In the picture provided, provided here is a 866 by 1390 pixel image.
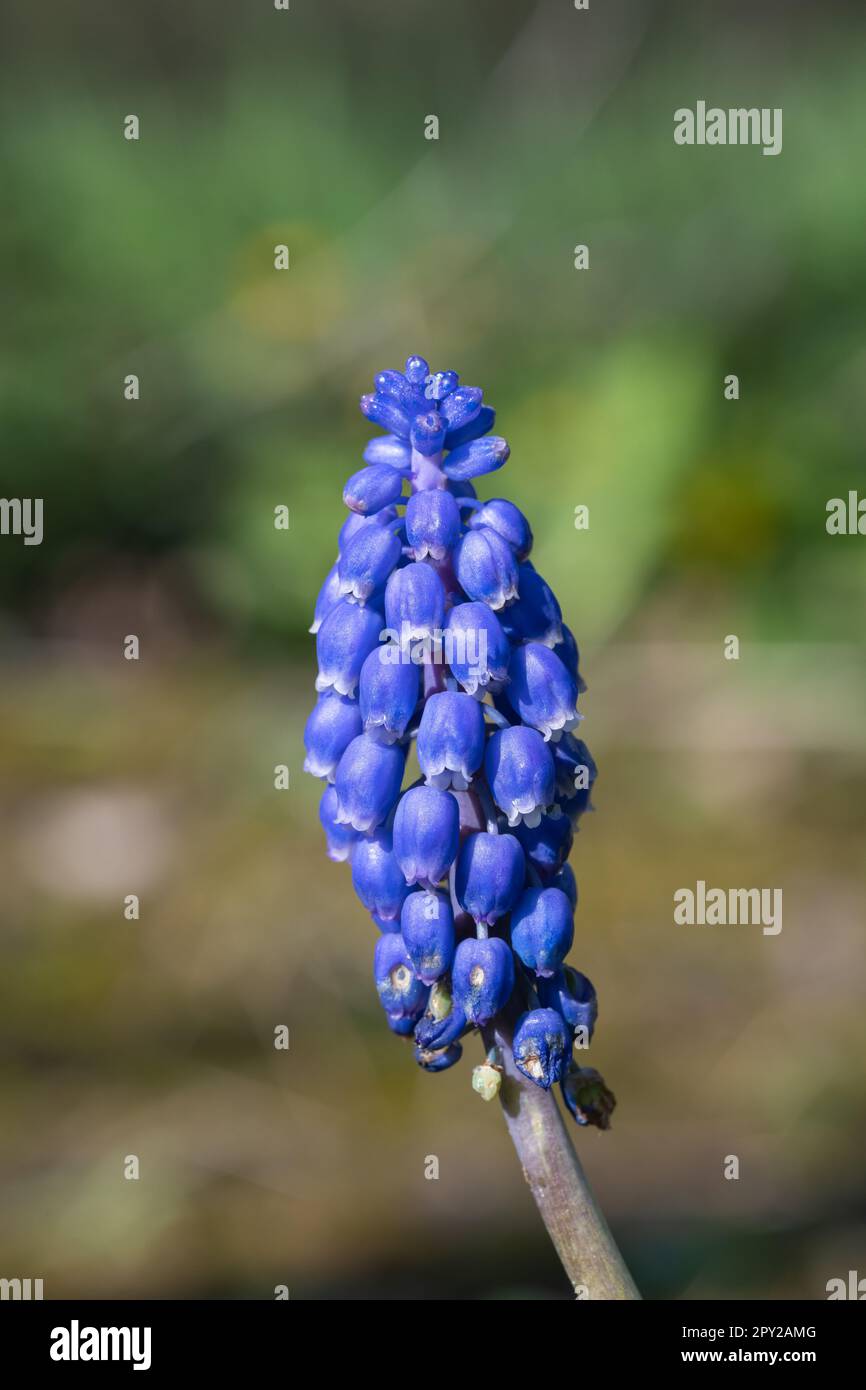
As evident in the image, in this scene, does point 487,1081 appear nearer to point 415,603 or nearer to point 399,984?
point 399,984

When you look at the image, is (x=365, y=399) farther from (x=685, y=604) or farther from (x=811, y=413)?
(x=811, y=413)

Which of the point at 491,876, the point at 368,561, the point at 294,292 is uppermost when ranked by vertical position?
the point at 294,292

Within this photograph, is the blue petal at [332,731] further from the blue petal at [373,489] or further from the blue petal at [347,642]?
the blue petal at [373,489]

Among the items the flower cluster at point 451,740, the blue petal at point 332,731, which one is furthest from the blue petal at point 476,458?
the blue petal at point 332,731

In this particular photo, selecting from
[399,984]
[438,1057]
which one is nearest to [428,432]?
[399,984]

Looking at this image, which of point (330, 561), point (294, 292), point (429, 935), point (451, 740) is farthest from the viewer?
point (294, 292)

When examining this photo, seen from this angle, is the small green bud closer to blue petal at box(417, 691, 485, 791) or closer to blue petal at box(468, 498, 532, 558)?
blue petal at box(417, 691, 485, 791)

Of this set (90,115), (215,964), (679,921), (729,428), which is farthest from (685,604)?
(90,115)
